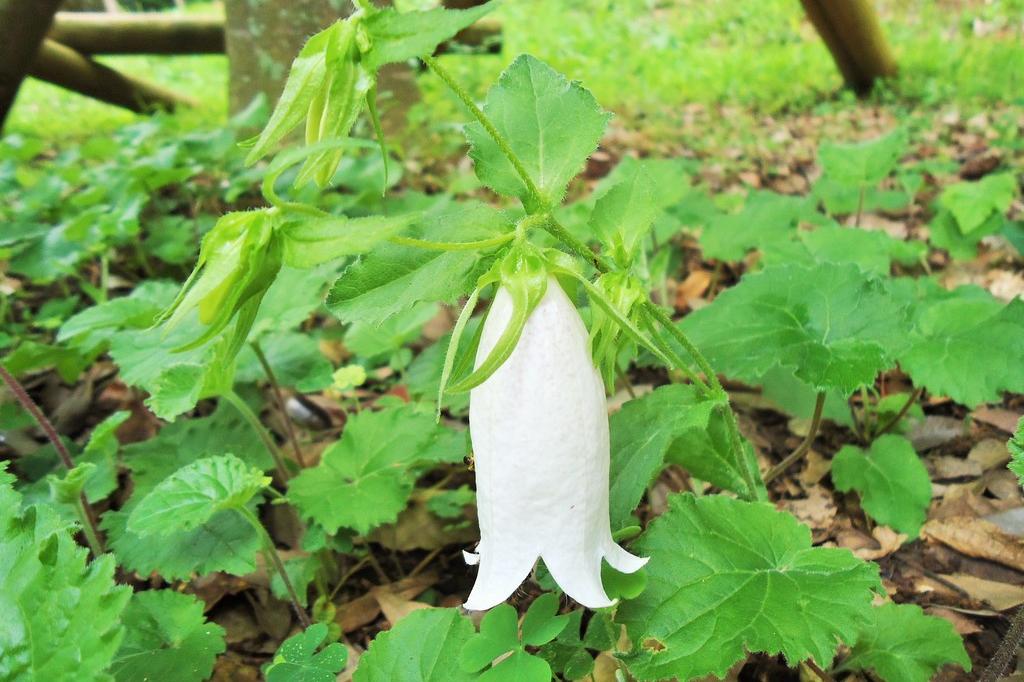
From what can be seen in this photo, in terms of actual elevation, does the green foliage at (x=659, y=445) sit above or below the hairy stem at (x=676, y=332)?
below

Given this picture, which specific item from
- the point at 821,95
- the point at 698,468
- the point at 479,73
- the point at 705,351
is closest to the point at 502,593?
the point at 698,468

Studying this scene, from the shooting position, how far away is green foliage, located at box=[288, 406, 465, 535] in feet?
5.15

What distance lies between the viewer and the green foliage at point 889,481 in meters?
1.66

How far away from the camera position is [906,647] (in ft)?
4.27

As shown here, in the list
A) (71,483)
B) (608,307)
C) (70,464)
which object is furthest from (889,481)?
(70,464)

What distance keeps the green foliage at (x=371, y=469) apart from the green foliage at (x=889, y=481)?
94 centimetres

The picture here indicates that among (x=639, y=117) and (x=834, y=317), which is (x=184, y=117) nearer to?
(x=639, y=117)

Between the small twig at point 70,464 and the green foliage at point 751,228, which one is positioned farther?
the green foliage at point 751,228

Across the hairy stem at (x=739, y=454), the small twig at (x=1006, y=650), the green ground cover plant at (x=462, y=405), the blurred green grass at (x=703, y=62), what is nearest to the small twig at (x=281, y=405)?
the green ground cover plant at (x=462, y=405)

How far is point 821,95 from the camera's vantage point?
559cm

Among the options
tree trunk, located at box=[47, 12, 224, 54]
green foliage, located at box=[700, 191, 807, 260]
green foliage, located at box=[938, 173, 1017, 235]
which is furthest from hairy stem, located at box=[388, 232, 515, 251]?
tree trunk, located at box=[47, 12, 224, 54]

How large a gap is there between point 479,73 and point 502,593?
5230 mm

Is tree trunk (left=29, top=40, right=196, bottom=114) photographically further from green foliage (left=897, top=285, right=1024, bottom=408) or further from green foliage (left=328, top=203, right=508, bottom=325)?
green foliage (left=897, top=285, right=1024, bottom=408)

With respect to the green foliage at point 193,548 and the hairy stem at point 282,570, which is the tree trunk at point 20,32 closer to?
the green foliage at point 193,548
